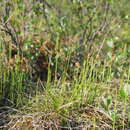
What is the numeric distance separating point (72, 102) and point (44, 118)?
19 cm

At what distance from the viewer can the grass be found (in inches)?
67.0

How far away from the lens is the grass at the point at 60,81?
1.70 m

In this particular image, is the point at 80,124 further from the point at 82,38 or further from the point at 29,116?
the point at 82,38

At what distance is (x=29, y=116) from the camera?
1.71m

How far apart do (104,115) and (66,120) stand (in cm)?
24

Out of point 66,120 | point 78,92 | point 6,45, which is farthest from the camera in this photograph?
point 6,45

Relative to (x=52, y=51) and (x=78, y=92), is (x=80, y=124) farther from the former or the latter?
(x=52, y=51)

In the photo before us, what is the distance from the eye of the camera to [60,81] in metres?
2.18

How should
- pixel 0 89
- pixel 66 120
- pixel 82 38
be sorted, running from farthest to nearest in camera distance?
pixel 82 38 → pixel 0 89 → pixel 66 120

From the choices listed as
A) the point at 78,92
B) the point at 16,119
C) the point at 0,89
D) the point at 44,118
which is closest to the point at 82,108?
the point at 78,92

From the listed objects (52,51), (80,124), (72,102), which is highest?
(52,51)

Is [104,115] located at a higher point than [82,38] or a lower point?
lower

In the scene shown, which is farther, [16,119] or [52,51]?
[52,51]

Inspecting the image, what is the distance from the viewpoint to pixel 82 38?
2652 millimetres
